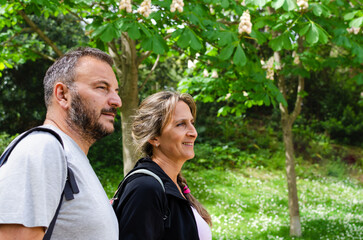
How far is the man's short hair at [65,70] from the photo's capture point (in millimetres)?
1084

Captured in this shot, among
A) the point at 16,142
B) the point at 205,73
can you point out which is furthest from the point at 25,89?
the point at 16,142

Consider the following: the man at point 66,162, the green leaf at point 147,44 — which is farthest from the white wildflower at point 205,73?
the man at point 66,162

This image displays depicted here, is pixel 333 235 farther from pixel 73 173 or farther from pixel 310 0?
pixel 73 173

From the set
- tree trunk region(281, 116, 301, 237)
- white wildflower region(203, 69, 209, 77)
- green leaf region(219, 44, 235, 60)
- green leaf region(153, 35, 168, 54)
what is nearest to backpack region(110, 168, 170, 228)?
green leaf region(153, 35, 168, 54)

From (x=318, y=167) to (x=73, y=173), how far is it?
1059 cm

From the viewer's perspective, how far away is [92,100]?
1.08 meters

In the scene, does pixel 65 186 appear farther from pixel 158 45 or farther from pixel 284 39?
pixel 284 39

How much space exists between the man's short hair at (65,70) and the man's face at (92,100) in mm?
18

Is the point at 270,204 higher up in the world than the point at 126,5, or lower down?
lower down

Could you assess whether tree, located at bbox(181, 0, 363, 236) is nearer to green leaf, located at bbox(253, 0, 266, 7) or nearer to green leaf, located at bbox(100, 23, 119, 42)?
green leaf, located at bbox(253, 0, 266, 7)

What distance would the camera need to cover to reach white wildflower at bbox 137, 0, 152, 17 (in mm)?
2592

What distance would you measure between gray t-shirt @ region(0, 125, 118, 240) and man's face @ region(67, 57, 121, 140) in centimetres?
10

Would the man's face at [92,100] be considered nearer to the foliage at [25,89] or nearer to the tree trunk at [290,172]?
the tree trunk at [290,172]

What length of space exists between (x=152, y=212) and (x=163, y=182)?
0.24 meters
